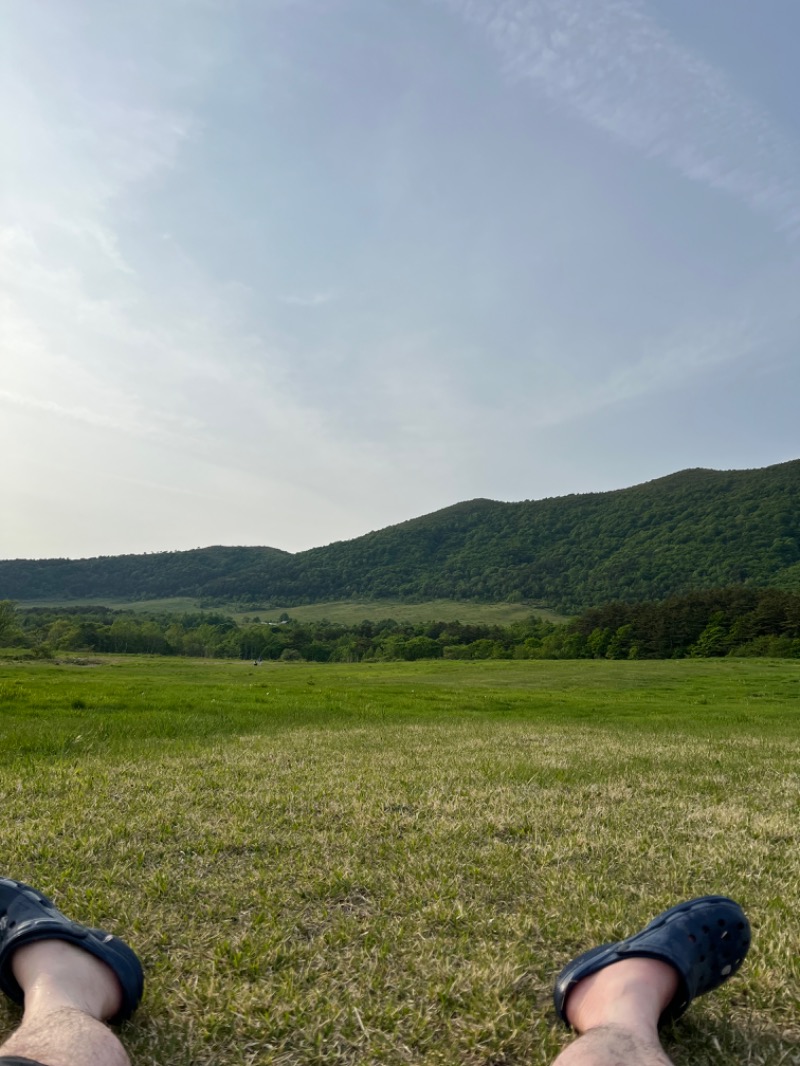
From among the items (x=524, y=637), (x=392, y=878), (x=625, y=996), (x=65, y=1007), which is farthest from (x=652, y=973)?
(x=524, y=637)

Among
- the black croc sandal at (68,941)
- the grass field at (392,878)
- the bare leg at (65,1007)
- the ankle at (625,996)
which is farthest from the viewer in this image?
the black croc sandal at (68,941)

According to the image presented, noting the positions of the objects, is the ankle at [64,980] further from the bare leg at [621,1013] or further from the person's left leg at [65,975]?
the bare leg at [621,1013]

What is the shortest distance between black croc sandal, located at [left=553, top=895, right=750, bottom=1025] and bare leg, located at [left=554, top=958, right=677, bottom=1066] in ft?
0.12

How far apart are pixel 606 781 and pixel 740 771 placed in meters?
2.83

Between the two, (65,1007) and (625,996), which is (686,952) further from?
(65,1007)

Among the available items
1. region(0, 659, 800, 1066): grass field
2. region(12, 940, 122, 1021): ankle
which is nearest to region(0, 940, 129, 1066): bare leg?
region(12, 940, 122, 1021): ankle

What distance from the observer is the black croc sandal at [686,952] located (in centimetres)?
297

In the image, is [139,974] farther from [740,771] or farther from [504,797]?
[740,771]

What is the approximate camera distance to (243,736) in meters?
13.9

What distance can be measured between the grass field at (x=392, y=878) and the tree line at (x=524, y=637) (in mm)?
81514

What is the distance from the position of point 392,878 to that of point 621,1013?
84.0 inches

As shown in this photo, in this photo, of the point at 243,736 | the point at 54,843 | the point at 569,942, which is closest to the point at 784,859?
the point at 569,942

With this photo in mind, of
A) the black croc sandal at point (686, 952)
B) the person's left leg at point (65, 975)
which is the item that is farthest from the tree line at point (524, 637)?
the black croc sandal at point (686, 952)

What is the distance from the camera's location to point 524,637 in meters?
128
